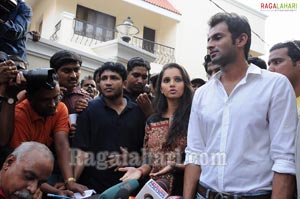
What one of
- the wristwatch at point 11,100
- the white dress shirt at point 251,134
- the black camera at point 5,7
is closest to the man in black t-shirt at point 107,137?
the wristwatch at point 11,100

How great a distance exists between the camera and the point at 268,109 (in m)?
2.03

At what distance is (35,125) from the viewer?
109 inches

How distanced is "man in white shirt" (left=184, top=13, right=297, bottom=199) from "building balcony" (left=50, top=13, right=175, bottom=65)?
5.35 m

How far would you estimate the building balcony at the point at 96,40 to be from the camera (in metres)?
8.13

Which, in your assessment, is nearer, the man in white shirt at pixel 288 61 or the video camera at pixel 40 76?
the video camera at pixel 40 76

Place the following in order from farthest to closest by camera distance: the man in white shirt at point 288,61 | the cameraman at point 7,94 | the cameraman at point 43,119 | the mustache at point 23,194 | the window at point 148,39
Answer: the window at point 148,39, the man in white shirt at point 288,61, the cameraman at point 43,119, the cameraman at point 7,94, the mustache at point 23,194

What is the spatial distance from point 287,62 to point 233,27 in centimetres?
82

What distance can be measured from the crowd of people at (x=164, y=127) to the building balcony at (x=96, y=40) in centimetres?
441

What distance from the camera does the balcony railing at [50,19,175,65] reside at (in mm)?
11969

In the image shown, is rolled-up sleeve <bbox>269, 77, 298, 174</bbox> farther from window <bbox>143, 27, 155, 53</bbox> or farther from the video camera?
window <bbox>143, 27, 155, 53</bbox>

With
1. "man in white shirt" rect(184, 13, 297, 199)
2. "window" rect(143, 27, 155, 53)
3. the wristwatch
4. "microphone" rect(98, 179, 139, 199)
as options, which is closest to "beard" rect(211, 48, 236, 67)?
"man in white shirt" rect(184, 13, 297, 199)

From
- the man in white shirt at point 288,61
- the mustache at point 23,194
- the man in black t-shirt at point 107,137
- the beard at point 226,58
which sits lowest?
the mustache at point 23,194

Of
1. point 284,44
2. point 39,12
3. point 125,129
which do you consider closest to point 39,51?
Answer: point 125,129

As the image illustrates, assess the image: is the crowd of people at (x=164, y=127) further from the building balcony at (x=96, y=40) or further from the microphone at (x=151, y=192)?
the building balcony at (x=96, y=40)
